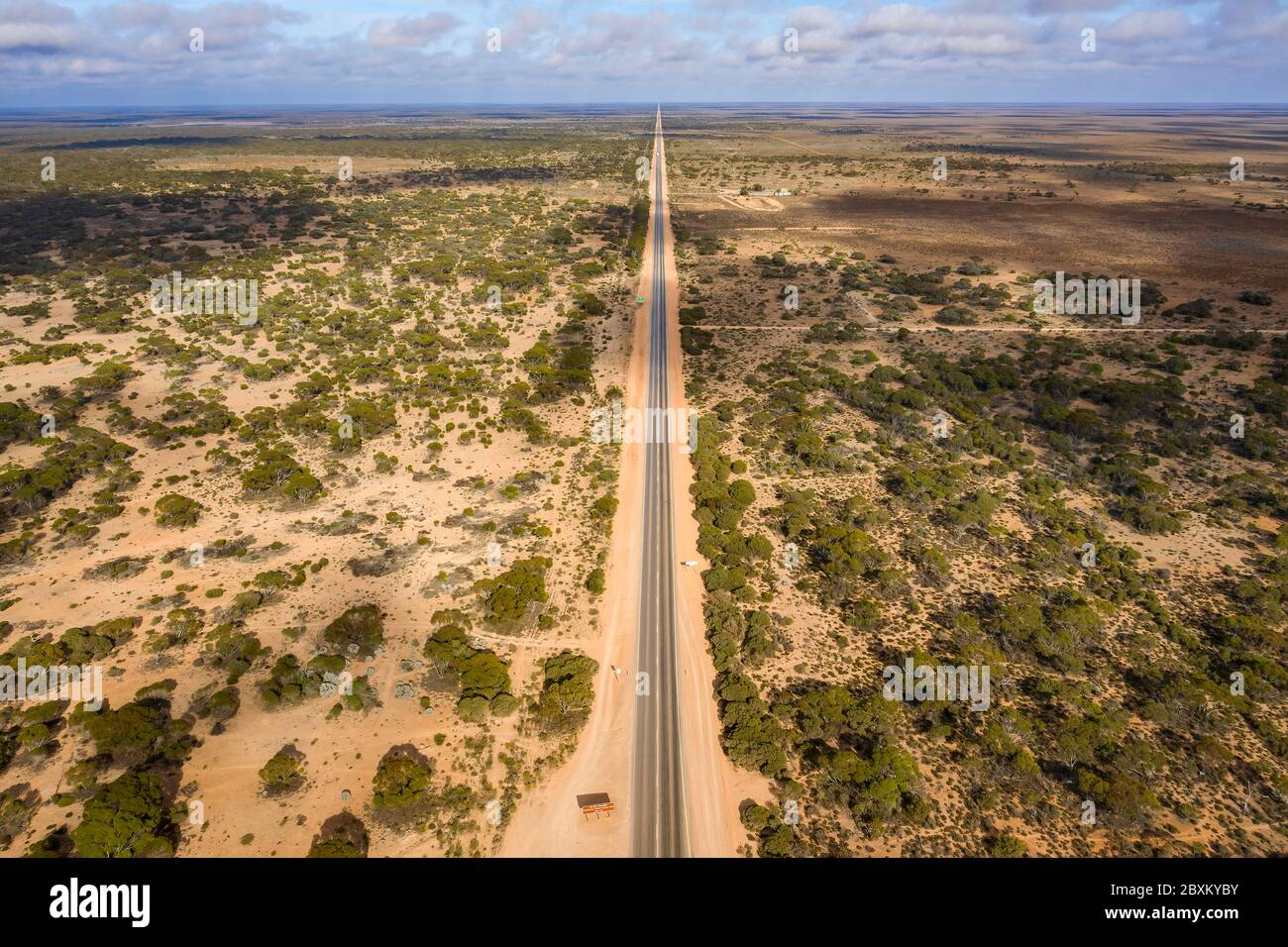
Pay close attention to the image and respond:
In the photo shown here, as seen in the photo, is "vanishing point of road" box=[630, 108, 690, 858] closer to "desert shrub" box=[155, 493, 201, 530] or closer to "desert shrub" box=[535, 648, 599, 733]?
"desert shrub" box=[535, 648, 599, 733]

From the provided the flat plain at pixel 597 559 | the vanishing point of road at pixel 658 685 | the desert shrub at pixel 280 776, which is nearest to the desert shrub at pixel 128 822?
the flat plain at pixel 597 559

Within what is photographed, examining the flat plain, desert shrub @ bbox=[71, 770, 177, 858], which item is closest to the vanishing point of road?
the flat plain

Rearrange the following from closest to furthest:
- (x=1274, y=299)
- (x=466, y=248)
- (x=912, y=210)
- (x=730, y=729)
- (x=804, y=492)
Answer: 1. (x=730, y=729)
2. (x=804, y=492)
3. (x=1274, y=299)
4. (x=466, y=248)
5. (x=912, y=210)

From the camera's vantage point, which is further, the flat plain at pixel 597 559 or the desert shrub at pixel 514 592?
the desert shrub at pixel 514 592

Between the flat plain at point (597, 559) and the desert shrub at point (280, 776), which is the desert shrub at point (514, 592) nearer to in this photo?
the flat plain at point (597, 559)

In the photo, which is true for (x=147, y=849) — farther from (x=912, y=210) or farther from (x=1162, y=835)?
(x=912, y=210)

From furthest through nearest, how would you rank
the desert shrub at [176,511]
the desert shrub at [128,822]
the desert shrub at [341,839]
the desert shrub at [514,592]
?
the desert shrub at [176,511] → the desert shrub at [514,592] → the desert shrub at [341,839] → the desert shrub at [128,822]

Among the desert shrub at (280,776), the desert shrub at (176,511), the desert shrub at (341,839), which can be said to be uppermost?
the desert shrub at (176,511)

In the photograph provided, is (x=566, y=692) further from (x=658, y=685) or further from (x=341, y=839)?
(x=341, y=839)

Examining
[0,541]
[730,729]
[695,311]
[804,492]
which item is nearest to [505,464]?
[804,492]
